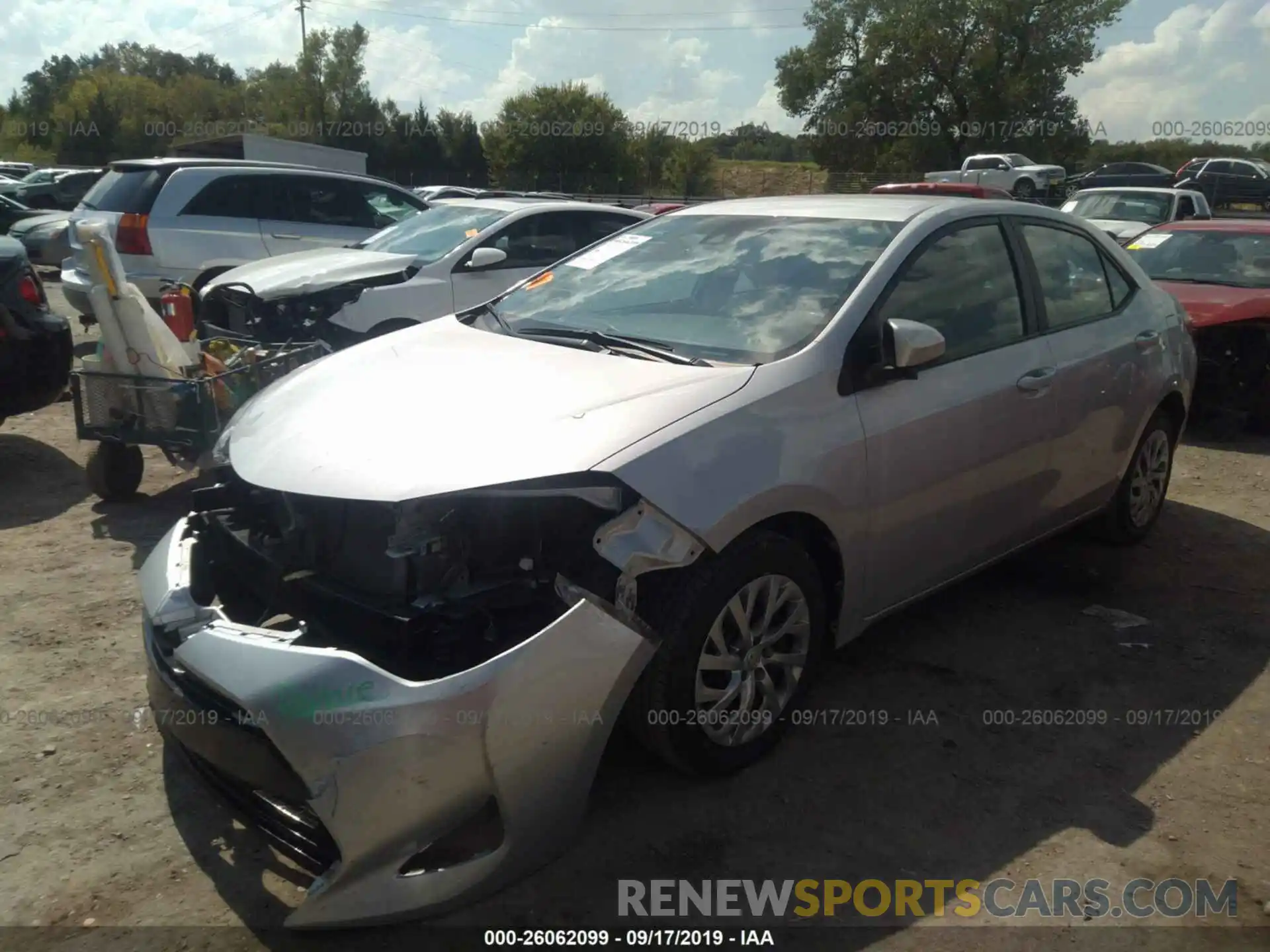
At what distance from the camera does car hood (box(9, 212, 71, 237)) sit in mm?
15820

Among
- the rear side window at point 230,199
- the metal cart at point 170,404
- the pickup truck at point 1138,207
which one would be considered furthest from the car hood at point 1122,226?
the metal cart at point 170,404

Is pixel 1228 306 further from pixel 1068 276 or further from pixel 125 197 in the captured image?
pixel 125 197

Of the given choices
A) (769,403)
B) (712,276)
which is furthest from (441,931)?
(712,276)

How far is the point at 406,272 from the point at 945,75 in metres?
45.5

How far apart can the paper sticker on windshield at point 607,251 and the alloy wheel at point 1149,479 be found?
264cm

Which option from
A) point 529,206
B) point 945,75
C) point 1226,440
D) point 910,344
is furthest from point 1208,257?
point 945,75

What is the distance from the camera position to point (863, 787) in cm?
315

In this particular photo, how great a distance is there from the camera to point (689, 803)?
119 inches

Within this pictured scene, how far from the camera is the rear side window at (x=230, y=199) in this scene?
9555 millimetres

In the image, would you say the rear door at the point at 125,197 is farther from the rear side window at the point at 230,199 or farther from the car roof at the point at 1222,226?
the car roof at the point at 1222,226

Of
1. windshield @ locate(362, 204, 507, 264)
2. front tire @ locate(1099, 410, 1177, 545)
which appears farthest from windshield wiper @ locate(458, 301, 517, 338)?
windshield @ locate(362, 204, 507, 264)

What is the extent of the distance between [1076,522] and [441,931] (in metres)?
3.40

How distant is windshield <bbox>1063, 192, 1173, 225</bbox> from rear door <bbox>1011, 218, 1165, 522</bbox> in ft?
39.0

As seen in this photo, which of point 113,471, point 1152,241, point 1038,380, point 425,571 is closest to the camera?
point 425,571
